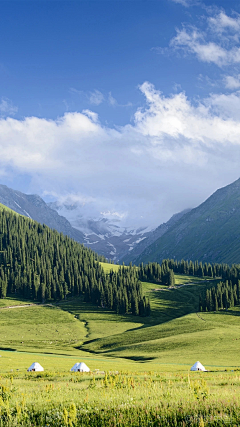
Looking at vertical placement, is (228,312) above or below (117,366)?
below

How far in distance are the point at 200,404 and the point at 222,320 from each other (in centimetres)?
14457

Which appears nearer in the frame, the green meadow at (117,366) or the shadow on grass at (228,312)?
the green meadow at (117,366)

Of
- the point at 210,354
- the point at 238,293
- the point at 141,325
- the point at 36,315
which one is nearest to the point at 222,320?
the point at 141,325

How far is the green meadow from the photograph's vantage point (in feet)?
46.9

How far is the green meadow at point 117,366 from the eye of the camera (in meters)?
14.3

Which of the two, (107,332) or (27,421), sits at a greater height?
(27,421)

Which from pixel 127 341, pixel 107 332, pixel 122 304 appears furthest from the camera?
pixel 122 304

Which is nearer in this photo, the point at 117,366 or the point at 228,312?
the point at 117,366

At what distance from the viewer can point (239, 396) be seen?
15859 millimetres

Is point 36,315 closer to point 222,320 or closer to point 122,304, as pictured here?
point 122,304

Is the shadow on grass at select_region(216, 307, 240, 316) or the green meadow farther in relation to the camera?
the shadow on grass at select_region(216, 307, 240, 316)

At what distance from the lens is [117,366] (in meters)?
62.2

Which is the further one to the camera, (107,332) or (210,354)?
(107,332)

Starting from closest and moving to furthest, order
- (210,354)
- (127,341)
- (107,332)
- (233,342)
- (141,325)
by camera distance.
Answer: (210,354), (233,342), (127,341), (107,332), (141,325)
